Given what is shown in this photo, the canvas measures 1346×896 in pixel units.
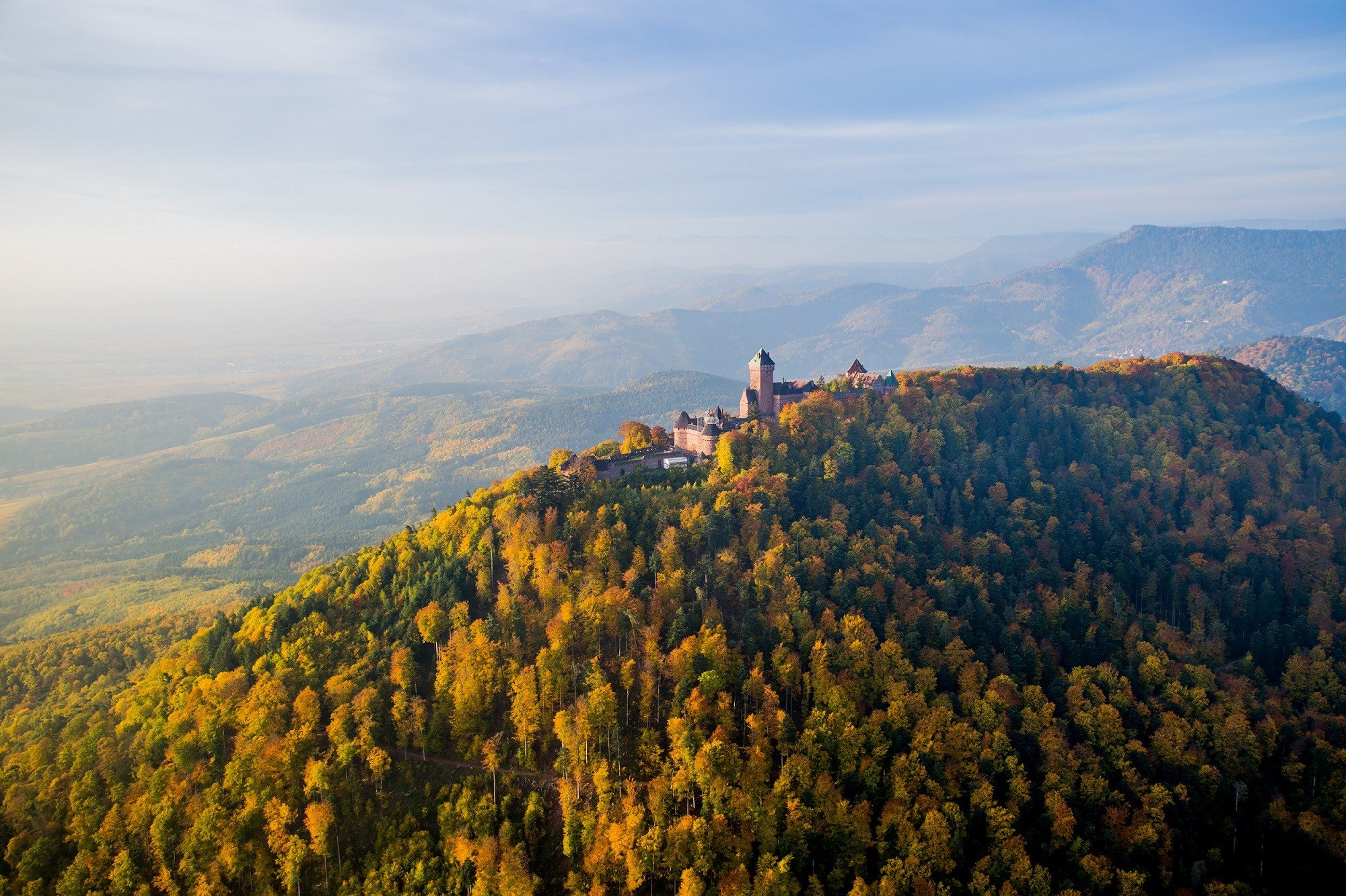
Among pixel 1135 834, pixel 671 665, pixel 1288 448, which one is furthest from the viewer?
pixel 1288 448

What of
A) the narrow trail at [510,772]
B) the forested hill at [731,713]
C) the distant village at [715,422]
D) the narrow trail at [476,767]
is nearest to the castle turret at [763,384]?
the distant village at [715,422]

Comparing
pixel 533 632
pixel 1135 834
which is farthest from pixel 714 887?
pixel 1135 834

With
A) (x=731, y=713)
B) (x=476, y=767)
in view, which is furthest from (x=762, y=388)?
(x=476, y=767)

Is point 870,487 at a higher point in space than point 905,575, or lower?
higher

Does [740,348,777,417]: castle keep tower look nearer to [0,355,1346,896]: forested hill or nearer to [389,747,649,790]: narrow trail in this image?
[0,355,1346,896]: forested hill

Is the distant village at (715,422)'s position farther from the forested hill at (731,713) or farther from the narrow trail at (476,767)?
the narrow trail at (476,767)

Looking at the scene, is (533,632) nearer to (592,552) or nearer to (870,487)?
(592,552)

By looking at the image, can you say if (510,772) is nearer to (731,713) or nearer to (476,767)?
(476,767)
